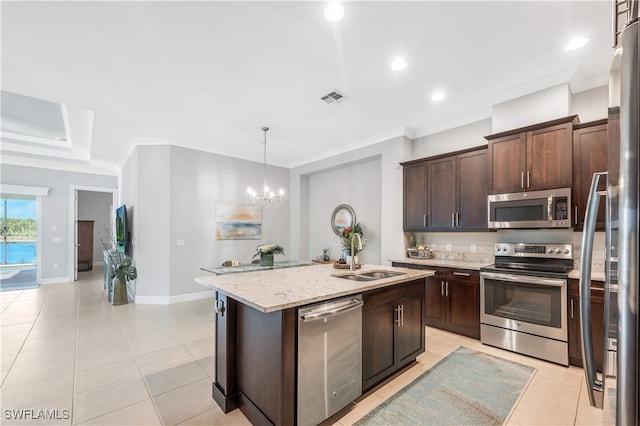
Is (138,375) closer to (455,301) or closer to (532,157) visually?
(455,301)

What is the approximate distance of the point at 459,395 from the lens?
2389 millimetres

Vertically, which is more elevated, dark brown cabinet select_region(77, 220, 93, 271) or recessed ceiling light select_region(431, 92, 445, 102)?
recessed ceiling light select_region(431, 92, 445, 102)

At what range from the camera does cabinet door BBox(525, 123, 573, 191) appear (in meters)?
3.02

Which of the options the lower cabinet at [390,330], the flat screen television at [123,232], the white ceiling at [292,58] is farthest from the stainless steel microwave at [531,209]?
the flat screen television at [123,232]

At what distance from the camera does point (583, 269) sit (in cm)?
108

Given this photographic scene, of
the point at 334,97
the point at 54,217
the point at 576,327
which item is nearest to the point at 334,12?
the point at 334,97

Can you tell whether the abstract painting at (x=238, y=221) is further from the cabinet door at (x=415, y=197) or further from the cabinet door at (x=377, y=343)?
the cabinet door at (x=377, y=343)

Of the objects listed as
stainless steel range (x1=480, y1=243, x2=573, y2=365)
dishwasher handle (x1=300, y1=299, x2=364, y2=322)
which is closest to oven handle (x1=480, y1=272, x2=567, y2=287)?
stainless steel range (x1=480, y1=243, x2=573, y2=365)

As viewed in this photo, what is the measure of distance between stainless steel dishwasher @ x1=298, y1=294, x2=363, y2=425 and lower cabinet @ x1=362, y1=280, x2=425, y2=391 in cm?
13

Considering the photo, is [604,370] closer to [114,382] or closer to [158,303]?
[114,382]

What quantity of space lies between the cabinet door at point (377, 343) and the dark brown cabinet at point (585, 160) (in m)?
2.28

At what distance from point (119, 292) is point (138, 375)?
119 inches

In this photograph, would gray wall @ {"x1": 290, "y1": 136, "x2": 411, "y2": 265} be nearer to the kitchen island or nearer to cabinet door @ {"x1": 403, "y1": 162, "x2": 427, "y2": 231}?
cabinet door @ {"x1": 403, "y1": 162, "x2": 427, "y2": 231}

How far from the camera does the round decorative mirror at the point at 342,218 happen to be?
19.4 ft
